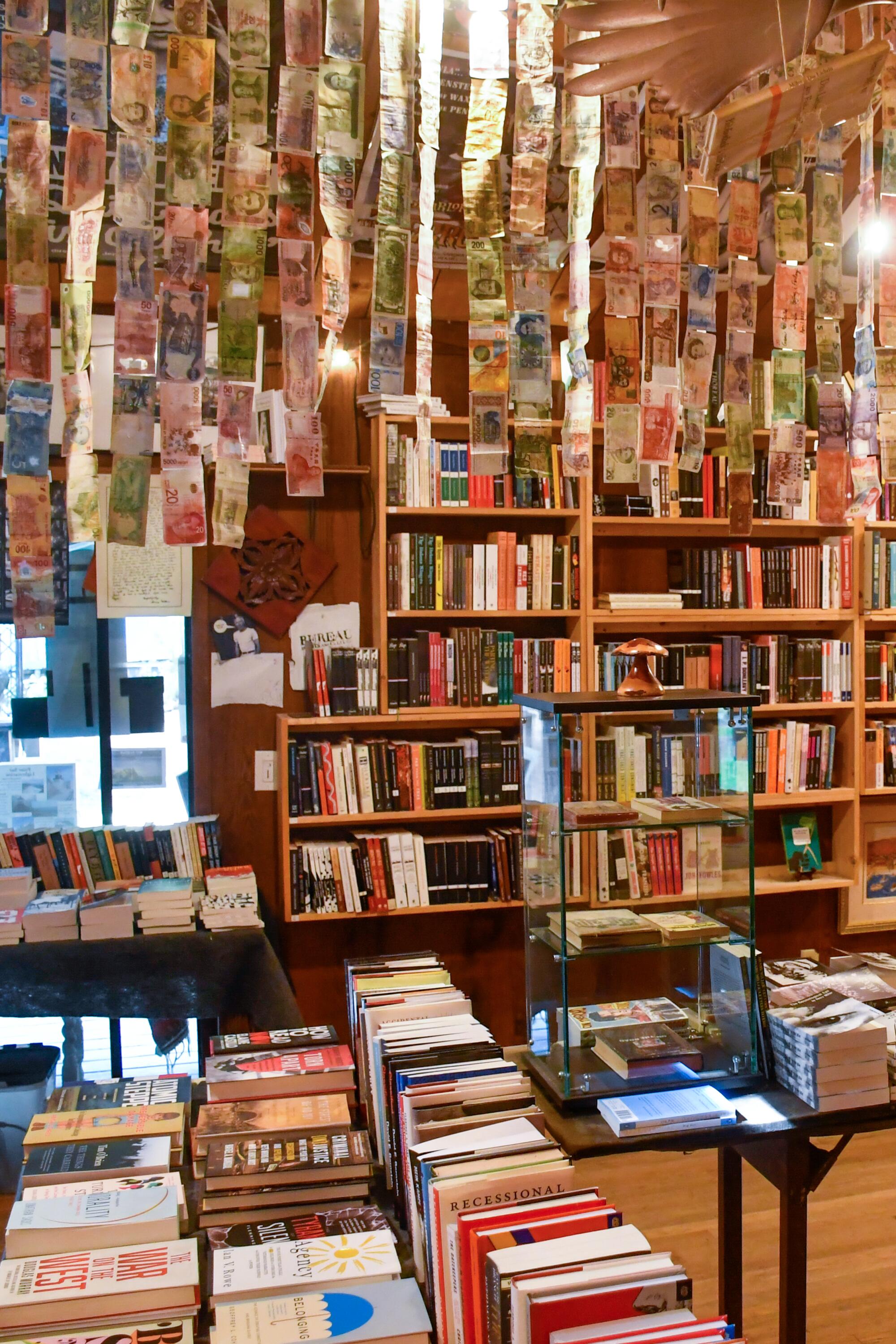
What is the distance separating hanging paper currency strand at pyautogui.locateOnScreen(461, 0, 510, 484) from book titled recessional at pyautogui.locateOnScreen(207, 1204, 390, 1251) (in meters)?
1.11

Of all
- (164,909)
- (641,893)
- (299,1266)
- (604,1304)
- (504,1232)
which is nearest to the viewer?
(604,1304)

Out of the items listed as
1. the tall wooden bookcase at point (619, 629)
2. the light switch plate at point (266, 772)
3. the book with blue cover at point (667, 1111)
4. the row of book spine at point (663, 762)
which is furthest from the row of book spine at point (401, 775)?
the book with blue cover at point (667, 1111)

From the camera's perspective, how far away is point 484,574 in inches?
159

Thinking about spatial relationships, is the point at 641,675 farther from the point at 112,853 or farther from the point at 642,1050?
the point at 112,853

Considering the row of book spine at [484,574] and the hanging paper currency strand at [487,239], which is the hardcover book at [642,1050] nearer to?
the hanging paper currency strand at [487,239]

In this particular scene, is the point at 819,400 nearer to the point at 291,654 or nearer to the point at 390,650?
the point at 390,650

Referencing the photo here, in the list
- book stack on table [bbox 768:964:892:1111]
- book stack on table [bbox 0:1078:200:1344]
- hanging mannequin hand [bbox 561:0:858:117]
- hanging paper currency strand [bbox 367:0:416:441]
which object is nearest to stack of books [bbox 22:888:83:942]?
book stack on table [bbox 0:1078:200:1344]

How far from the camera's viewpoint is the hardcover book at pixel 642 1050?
212cm

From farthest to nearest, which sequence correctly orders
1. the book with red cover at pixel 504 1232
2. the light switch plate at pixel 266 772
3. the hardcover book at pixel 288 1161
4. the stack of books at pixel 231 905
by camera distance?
1. the light switch plate at pixel 266 772
2. the stack of books at pixel 231 905
3. the hardcover book at pixel 288 1161
4. the book with red cover at pixel 504 1232

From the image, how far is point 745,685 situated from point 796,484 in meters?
2.50

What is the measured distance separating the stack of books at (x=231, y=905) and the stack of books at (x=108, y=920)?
0.77 ft

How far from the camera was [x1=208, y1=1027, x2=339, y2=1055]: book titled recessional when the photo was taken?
6.73ft

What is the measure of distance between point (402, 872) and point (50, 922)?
1.19 meters

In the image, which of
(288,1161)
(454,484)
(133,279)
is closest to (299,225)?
(133,279)
